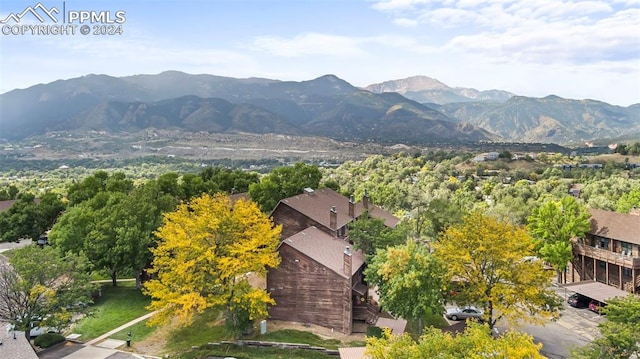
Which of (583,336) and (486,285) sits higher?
(486,285)

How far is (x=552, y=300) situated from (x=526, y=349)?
60.1ft

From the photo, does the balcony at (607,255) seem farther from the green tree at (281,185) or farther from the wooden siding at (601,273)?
the green tree at (281,185)

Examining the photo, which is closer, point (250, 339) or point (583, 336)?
point (250, 339)

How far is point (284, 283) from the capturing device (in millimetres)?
38438

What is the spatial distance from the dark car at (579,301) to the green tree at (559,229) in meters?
3.77

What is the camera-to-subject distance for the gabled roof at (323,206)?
51188 mm

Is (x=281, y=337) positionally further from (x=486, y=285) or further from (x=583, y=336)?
(x=583, y=336)

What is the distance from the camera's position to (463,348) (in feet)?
68.6

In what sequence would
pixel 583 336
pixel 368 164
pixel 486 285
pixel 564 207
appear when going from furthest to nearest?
1. pixel 368 164
2. pixel 564 207
3. pixel 583 336
4. pixel 486 285

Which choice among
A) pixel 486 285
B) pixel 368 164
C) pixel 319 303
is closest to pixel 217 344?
pixel 319 303

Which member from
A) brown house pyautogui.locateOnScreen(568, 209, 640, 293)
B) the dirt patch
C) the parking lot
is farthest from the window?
the dirt patch

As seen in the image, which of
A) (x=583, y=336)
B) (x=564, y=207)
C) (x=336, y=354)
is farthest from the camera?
(x=564, y=207)

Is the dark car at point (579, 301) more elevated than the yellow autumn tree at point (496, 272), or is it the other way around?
the yellow autumn tree at point (496, 272)

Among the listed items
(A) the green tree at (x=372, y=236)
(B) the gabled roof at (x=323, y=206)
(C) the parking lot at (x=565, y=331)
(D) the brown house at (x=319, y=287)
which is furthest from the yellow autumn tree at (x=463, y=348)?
(B) the gabled roof at (x=323, y=206)
